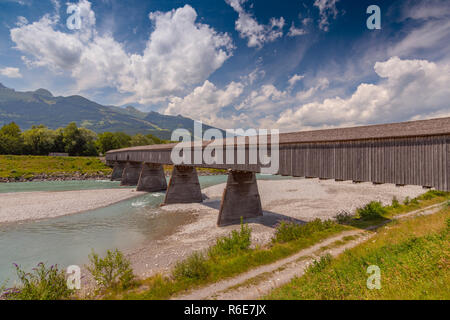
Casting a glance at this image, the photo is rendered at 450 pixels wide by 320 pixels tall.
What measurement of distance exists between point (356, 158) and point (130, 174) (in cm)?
3827

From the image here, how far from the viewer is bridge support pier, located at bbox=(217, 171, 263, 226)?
53.5 ft

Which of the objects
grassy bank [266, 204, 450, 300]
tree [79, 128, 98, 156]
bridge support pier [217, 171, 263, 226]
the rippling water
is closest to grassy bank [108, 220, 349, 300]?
grassy bank [266, 204, 450, 300]

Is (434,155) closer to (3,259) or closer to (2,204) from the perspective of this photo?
(3,259)

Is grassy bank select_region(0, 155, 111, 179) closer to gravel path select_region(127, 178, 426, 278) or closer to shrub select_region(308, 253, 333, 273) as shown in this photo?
gravel path select_region(127, 178, 426, 278)

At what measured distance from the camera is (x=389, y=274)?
5.80 metres

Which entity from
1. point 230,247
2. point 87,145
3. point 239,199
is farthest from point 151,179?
point 87,145

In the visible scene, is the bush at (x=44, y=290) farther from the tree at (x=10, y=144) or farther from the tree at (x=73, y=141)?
the tree at (x=10, y=144)

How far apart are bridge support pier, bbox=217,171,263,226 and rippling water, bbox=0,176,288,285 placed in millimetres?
4084

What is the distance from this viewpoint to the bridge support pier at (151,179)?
31894 millimetres

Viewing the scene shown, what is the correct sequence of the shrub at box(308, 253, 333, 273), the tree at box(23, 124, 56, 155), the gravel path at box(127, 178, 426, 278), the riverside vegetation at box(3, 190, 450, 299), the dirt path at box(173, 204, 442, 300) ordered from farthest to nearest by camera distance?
the tree at box(23, 124, 56, 155) < the gravel path at box(127, 178, 426, 278) < the shrub at box(308, 253, 333, 273) < the dirt path at box(173, 204, 442, 300) < the riverside vegetation at box(3, 190, 450, 299)

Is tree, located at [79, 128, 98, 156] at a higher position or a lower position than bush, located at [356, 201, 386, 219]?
higher

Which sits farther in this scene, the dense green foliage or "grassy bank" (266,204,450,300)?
the dense green foliage

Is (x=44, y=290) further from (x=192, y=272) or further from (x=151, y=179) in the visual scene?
(x=151, y=179)
